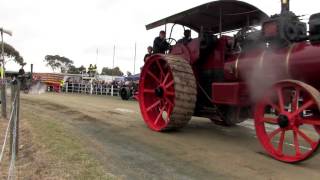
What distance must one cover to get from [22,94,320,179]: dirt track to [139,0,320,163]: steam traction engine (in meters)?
0.36

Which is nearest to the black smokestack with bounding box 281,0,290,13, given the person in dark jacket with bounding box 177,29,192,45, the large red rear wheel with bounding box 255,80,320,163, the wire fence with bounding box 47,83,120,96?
the large red rear wheel with bounding box 255,80,320,163

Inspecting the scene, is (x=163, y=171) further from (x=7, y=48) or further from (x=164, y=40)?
(x=7, y=48)

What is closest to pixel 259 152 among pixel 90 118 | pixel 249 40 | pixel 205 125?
pixel 249 40

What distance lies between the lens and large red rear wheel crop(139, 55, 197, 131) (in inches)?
365

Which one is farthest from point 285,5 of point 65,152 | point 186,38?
point 65,152

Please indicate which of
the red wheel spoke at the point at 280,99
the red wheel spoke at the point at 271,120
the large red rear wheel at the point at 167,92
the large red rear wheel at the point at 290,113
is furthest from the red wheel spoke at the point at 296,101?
the large red rear wheel at the point at 167,92

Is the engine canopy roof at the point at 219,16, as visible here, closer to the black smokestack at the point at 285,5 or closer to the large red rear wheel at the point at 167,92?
the large red rear wheel at the point at 167,92

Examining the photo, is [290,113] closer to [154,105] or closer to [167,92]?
[167,92]

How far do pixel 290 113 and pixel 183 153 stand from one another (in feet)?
6.14

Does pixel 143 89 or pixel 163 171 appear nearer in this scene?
pixel 163 171

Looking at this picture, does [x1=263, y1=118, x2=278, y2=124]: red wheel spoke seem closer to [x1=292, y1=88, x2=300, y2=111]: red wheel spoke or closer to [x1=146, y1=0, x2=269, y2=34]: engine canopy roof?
[x1=292, y1=88, x2=300, y2=111]: red wheel spoke

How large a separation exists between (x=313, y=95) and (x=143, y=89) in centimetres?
513

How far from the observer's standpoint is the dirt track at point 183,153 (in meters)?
6.34

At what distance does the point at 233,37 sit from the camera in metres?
9.35
